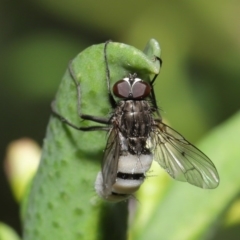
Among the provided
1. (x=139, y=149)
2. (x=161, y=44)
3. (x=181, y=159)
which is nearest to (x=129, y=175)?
(x=139, y=149)

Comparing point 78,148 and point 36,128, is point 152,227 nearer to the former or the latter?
point 78,148

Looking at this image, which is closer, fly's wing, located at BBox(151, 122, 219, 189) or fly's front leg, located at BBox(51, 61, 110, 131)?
fly's front leg, located at BBox(51, 61, 110, 131)

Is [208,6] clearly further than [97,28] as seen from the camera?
No

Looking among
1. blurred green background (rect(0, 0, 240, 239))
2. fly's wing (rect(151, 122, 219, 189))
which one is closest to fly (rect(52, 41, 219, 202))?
fly's wing (rect(151, 122, 219, 189))

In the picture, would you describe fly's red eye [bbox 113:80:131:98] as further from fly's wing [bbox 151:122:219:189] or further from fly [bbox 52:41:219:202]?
fly's wing [bbox 151:122:219:189]

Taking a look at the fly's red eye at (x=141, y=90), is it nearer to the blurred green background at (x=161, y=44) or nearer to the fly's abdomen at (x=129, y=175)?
the fly's abdomen at (x=129, y=175)

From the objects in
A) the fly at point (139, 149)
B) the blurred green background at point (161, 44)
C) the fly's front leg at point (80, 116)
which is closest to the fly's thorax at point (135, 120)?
the fly at point (139, 149)

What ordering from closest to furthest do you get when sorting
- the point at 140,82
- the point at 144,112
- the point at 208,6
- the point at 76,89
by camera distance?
the point at 76,89 → the point at 140,82 → the point at 144,112 → the point at 208,6

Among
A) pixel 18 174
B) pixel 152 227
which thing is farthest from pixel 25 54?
pixel 152 227
